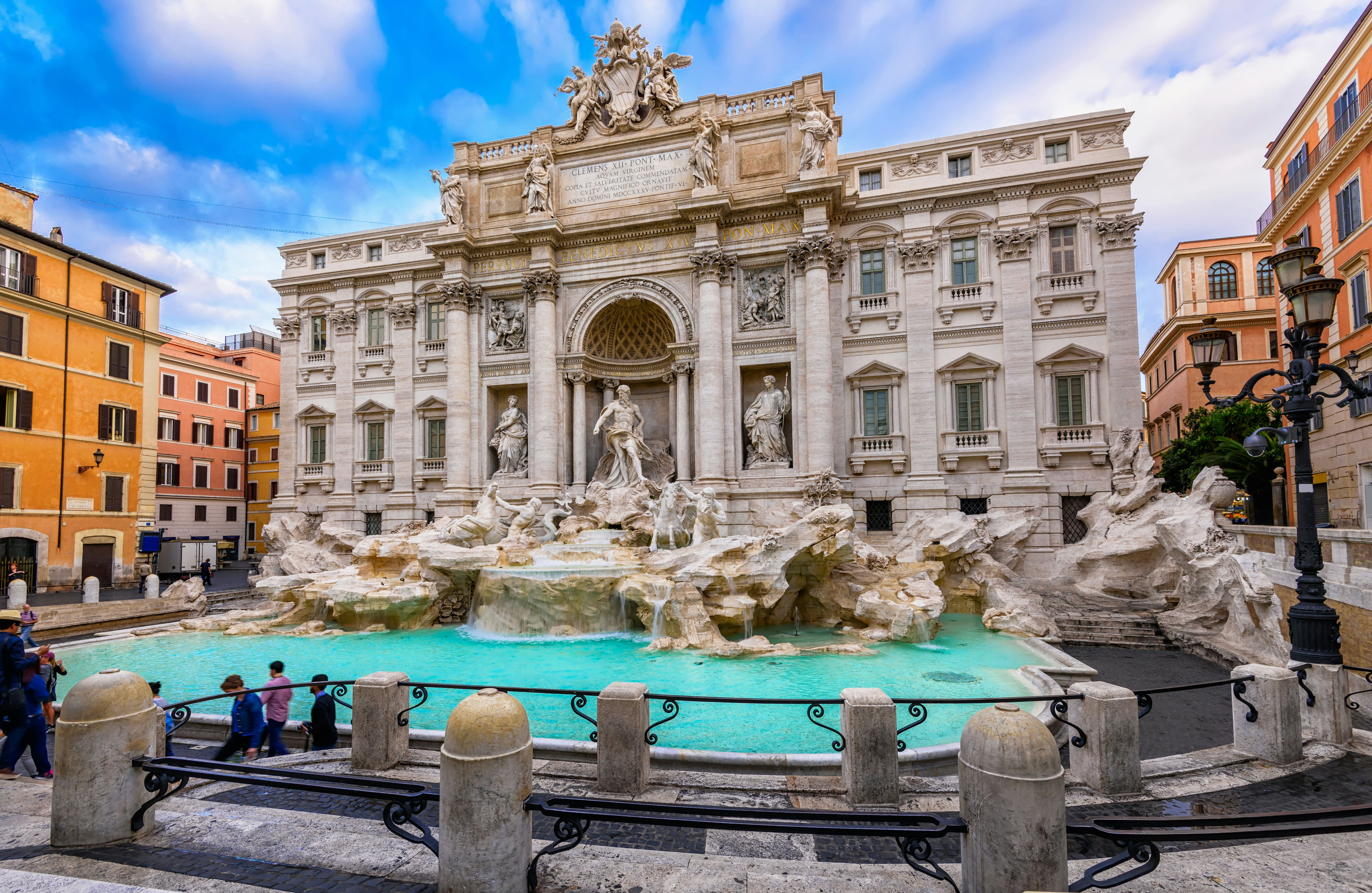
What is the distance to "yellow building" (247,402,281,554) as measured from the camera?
38.1 meters

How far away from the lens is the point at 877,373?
21.8 metres

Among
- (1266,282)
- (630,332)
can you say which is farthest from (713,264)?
(1266,282)

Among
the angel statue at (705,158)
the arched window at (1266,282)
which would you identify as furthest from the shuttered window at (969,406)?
the arched window at (1266,282)

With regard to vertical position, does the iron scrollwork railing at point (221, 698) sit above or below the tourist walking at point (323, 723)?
above

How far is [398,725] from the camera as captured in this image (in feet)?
19.5

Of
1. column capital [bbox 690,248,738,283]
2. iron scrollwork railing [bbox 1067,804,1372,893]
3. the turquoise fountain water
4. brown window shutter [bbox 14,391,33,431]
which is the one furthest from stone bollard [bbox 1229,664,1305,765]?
brown window shutter [bbox 14,391,33,431]

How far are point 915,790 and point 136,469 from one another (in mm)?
32727

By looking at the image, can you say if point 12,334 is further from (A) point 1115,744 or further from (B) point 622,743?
(A) point 1115,744

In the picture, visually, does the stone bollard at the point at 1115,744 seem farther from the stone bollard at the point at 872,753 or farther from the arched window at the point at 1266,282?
the arched window at the point at 1266,282

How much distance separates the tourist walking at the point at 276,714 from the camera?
7.18m

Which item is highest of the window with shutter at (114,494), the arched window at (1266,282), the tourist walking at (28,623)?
the arched window at (1266,282)

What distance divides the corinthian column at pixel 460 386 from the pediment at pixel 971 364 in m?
17.2

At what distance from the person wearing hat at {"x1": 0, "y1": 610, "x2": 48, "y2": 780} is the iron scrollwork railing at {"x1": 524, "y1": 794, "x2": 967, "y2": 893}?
600cm

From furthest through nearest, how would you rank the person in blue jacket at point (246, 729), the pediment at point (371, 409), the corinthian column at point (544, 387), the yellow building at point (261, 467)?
the yellow building at point (261, 467) < the pediment at point (371, 409) < the corinthian column at point (544, 387) < the person in blue jacket at point (246, 729)
